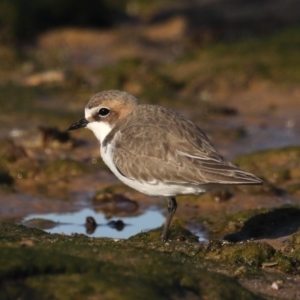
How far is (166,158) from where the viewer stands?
8000mm

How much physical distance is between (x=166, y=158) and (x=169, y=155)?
4cm

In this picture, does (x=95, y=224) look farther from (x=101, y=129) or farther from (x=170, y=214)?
(x=170, y=214)

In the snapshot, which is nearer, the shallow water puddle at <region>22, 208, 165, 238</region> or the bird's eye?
the bird's eye

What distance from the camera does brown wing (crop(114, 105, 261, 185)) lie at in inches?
309

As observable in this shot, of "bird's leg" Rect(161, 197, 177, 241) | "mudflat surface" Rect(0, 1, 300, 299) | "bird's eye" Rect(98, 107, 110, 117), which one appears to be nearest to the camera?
"mudflat surface" Rect(0, 1, 300, 299)

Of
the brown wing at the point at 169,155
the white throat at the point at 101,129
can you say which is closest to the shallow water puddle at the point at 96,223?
the white throat at the point at 101,129

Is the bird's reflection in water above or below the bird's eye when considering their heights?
below

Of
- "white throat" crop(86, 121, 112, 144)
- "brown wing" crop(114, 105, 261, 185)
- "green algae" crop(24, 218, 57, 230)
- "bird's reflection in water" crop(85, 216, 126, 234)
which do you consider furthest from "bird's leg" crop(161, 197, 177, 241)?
"green algae" crop(24, 218, 57, 230)

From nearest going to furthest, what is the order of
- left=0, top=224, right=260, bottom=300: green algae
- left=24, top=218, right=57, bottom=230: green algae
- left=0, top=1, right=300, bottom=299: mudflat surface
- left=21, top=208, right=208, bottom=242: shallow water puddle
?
left=0, top=224, right=260, bottom=300: green algae → left=0, top=1, right=300, bottom=299: mudflat surface → left=21, top=208, right=208, bottom=242: shallow water puddle → left=24, top=218, right=57, bottom=230: green algae

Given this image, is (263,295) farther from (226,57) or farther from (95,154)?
(226,57)

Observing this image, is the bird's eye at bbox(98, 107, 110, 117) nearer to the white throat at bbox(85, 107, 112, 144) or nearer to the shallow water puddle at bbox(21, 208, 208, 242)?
the white throat at bbox(85, 107, 112, 144)

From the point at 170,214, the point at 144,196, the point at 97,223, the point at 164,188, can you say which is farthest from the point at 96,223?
the point at 164,188

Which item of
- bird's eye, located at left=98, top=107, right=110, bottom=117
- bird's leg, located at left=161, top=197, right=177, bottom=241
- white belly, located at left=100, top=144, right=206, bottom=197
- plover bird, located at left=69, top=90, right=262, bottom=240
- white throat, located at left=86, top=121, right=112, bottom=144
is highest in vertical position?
bird's eye, located at left=98, top=107, right=110, bottom=117

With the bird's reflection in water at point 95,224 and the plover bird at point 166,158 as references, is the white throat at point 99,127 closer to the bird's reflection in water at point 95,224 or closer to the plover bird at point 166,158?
the plover bird at point 166,158
